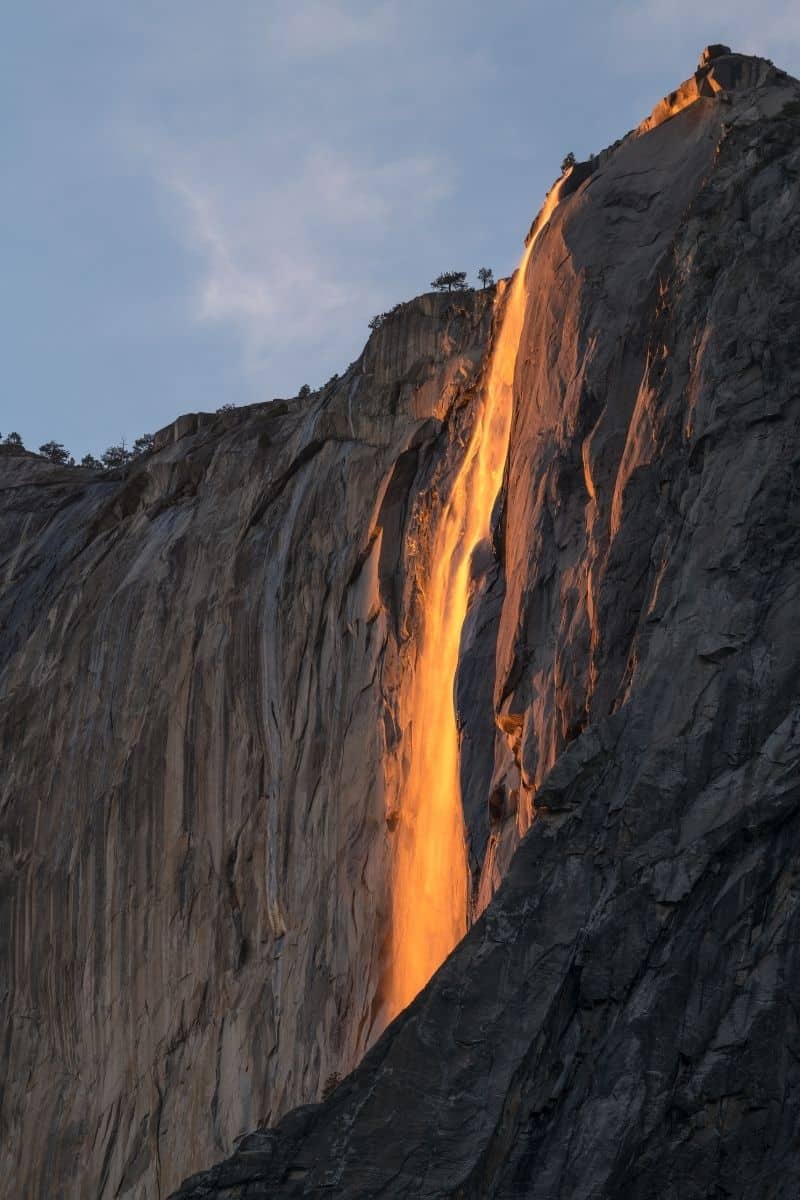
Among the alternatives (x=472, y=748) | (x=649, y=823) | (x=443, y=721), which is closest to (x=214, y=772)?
(x=443, y=721)

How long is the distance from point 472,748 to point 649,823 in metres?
6.13

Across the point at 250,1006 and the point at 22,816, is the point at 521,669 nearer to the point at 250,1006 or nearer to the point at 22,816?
the point at 250,1006

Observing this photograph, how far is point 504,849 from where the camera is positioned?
18.4 meters

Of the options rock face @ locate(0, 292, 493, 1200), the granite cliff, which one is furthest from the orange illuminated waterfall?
rock face @ locate(0, 292, 493, 1200)

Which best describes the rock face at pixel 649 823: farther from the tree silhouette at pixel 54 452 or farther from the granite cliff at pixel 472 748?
the tree silhouette at pixel 54 452

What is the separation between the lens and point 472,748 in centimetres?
2033

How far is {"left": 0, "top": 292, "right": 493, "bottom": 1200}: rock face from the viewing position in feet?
85.7

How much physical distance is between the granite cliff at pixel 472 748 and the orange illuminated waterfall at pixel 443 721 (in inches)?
9.0

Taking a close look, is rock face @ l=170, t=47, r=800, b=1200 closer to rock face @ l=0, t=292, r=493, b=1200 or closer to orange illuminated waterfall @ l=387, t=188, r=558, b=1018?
orange illuminated waterfall @ l=387, t=188, r=558, b=1018

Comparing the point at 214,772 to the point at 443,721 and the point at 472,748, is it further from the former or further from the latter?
the point at 472,748

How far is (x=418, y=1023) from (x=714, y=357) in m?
5.94

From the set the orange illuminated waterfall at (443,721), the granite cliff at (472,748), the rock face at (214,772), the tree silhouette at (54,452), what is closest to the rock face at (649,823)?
the granite cliff at (472,748)

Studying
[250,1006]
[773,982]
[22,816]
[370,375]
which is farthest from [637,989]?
[22,816]

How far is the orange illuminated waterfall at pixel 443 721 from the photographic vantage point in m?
21.4
